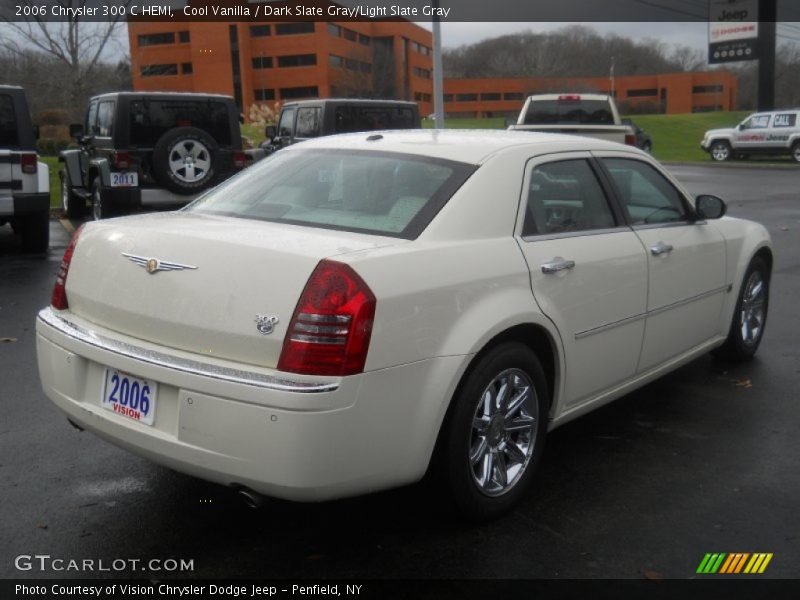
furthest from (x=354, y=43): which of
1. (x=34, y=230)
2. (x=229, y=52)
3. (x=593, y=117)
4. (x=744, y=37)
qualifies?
(x=34, y=230)

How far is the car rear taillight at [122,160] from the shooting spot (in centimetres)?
1230

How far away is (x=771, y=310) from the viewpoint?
25.2 feet

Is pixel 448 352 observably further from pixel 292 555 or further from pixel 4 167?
pixel 4 167

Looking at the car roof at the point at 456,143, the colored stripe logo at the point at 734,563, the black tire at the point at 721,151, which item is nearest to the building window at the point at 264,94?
the black tire at the point at 721,151

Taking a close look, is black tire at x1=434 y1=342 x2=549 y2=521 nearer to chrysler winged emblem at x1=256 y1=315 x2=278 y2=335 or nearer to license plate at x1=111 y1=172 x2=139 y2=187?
chrysler winged emblem at x1=256 y1=315 x2=278 y2=335

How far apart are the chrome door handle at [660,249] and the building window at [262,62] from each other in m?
81.8

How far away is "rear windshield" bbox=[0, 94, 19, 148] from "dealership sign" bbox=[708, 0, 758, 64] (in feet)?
109

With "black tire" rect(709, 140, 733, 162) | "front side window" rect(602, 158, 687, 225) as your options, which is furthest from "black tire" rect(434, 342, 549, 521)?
"black tire" rect(709, 140, 733, 162)

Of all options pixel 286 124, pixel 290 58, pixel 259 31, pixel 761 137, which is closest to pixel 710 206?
pixel 286 124

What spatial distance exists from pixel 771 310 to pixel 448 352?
5.38 m

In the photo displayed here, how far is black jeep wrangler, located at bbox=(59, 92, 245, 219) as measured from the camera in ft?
38.8

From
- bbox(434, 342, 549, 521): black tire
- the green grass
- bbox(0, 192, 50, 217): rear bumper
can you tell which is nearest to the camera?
bbox(434, 342, 549, 521): black tire

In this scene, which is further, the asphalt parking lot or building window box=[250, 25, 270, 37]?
building window box=[250, 25, 270, 37]

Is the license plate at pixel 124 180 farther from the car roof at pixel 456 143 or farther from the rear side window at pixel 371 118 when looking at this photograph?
the car roof at pixel 456 143
